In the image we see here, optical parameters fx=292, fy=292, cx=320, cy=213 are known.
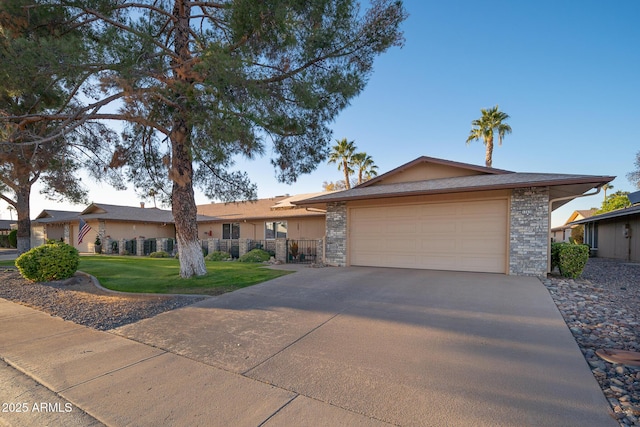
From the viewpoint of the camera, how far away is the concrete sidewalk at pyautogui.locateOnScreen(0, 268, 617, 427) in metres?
2.65

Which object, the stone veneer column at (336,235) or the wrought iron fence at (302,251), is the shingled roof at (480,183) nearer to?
the stone veneer column at (336,235)

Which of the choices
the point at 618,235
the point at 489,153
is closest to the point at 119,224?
the point at 489,153

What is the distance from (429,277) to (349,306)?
4.01 m

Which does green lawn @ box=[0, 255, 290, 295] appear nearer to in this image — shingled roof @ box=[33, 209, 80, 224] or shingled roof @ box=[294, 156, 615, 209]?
shingled roof @ box=[294, 156, 615, 209]

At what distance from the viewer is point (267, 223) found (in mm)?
19562

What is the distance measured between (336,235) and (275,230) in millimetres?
8064

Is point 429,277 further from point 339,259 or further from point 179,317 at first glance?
point 179,317

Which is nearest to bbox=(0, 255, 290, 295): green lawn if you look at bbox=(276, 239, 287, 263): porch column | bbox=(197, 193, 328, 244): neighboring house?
bbox=(276, 239, 287, 263): porch column

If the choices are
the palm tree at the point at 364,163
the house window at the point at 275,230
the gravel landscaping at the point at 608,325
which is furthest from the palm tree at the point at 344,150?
the gravel landscaping at the point at 608,325

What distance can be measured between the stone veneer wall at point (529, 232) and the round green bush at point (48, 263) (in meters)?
14.0

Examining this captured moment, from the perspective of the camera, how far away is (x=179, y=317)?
5508mm

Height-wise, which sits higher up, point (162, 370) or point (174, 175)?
point (174, 175)

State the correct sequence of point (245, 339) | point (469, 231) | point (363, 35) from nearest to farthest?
point (245, 339) → point (363, 35) → point (469, 231)

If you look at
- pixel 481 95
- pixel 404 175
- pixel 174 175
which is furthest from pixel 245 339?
pixel 481 95
